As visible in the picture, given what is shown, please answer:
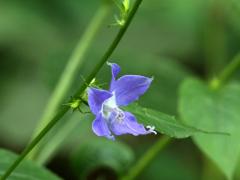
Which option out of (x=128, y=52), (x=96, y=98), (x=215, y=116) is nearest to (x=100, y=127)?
(x=96, y=98)

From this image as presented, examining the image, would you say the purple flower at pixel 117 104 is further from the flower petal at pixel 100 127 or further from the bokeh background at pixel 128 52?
the bokeh background at pixel 128 52

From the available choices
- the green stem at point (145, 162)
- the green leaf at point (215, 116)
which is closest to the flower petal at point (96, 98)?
the green leaf at point (215, 116)

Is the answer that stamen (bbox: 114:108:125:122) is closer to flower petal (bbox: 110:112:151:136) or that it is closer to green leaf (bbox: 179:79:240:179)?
flower petal (bbox: 110:112:151:136)

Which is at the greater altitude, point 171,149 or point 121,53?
point 121,53

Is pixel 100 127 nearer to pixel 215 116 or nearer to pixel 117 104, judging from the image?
pixel 117 104

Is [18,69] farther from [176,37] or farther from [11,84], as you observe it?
[176,37]

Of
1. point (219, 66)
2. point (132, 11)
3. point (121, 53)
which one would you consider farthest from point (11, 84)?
point (132, 11)
